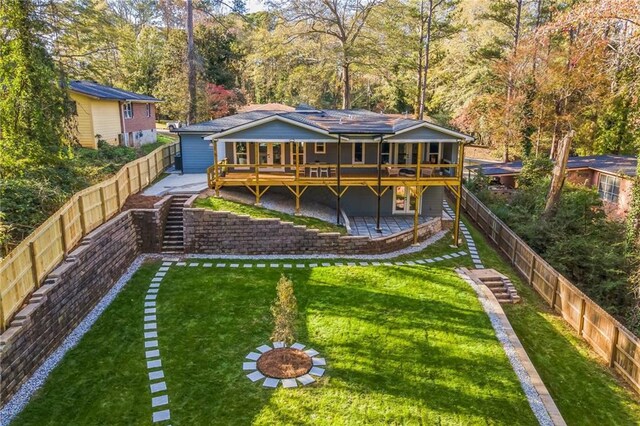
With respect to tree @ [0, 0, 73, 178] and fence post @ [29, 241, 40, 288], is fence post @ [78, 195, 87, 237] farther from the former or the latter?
tree @ [0, 0, 73, 178]

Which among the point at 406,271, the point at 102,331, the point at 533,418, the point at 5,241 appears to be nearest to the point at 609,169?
the point at 406,271

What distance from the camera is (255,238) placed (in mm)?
16797

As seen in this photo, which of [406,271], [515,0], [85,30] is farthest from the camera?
[515,0]

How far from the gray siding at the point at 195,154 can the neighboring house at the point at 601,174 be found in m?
17.2

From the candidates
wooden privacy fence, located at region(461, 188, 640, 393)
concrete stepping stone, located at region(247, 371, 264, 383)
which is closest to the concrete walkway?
concrete stepping stone, located at region(247, 371, 264, 383)

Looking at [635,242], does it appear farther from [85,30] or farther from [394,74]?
[394,74]

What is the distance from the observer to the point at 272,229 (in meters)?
16.8

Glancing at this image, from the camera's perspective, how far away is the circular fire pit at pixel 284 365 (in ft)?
30.9

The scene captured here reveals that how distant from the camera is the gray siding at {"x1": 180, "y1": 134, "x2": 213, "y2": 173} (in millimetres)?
24109

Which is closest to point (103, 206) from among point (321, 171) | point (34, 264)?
point (34, 264)

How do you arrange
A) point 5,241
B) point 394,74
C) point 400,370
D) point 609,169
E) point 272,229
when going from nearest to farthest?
1. point 400,370
2. point 5,241
3. point 272,229
4. point 609,169
5. point 394,74

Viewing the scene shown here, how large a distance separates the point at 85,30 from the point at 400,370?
20.9 meters

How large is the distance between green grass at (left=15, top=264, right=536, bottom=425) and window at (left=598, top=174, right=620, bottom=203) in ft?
58.0

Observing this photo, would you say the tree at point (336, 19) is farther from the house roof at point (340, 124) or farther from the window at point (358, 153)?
the window at point (358, 153)
